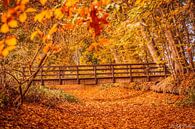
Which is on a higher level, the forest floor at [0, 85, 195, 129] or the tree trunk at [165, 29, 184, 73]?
Answer: the tree trunk at [165, 29, 184, 73]

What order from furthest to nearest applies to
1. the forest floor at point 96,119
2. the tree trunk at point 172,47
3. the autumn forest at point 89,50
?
the tree trunk at point 172,47 → the forest floor at point 96,119 → the autumn forest at point 89,50

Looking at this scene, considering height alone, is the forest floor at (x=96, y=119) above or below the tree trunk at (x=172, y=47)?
below

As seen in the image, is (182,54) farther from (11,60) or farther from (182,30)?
(11,60)

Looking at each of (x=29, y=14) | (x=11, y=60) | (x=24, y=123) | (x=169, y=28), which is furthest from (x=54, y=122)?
(x=169, y=28)

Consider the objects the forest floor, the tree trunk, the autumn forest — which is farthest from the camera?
the tree trunk

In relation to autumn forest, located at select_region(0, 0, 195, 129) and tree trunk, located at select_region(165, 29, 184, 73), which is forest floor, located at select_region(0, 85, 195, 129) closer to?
autumn forest, located at select_region(0, 0, 195, 129)

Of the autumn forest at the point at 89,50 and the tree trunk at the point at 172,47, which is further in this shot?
the tree trunk at the point at 172,47

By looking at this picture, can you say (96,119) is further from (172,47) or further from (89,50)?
(172,47)

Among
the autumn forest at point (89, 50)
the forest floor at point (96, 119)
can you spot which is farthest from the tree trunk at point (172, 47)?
the forest floor at point (96, 119)

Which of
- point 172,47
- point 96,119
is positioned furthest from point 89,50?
point 172,47

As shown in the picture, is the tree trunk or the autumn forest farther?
the tree trunk

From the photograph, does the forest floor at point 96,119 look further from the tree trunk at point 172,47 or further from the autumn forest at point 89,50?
the tree trunk at point 172,47

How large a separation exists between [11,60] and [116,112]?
15.2 ft

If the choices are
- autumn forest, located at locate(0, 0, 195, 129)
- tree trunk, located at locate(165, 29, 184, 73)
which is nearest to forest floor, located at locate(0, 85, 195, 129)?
autumn forest, located at locate(0, 0, 195, 129)
